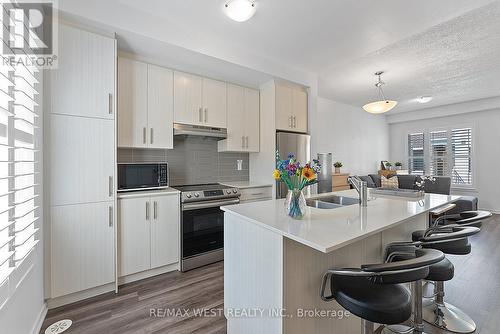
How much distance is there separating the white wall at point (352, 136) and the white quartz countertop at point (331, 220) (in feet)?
10.7

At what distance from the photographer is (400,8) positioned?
213 centimetres

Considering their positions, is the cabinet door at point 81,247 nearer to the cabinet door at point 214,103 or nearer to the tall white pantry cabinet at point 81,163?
the tall white pantry cabinet at point 81,163

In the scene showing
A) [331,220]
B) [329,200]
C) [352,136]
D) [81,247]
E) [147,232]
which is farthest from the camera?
[352,136]

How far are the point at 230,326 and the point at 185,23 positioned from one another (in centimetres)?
288

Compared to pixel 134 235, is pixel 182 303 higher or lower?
lower

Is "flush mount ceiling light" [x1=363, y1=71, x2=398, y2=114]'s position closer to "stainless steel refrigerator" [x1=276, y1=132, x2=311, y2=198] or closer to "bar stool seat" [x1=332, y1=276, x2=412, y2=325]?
"stainless steel refrigerator" [x1=276, y1=132, x2=311, y2=198]

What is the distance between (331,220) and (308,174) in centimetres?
33

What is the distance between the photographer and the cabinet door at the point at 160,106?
265 centimetres

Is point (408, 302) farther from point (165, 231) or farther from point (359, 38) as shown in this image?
point (359, 38)

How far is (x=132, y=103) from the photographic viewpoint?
8.25ft

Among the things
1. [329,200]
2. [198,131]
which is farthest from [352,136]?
[198,131]

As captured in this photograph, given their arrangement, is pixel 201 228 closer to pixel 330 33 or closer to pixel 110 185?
pixel 110 185

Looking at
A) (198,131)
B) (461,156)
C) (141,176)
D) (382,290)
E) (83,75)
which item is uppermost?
(83,75)

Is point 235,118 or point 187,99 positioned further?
point 235,118
